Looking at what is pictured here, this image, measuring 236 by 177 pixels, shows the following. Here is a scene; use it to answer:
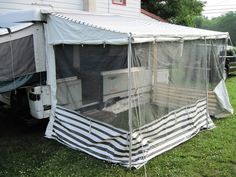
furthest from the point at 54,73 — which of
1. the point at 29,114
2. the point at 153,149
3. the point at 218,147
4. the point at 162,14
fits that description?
the point at 162,14

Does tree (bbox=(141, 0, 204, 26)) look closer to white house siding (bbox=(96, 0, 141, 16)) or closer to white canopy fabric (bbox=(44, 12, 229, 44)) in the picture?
white house siding (bbox=(96, 0, 141, 16))

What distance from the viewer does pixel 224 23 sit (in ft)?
148

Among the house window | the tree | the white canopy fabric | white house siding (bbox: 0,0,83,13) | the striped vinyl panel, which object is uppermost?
the tree

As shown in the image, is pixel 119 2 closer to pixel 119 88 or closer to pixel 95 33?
pixel 95 33

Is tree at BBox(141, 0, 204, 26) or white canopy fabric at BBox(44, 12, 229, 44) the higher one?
tree at BBox(141, 0, 204, 26)

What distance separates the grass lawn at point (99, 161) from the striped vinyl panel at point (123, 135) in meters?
0.14

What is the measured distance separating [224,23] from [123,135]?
A: 42.7m

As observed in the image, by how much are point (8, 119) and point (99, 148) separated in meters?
3.65

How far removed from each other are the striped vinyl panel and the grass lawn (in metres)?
0.14

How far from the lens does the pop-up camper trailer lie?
5773 mm

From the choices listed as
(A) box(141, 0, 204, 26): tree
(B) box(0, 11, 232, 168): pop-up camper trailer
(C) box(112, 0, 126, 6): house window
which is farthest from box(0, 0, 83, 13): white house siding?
(A) box(141, 0, 204, 26): tree

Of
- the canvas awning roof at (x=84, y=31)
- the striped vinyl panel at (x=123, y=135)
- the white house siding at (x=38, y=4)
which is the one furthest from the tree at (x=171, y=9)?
the striped vinyl panel at (x=123, y=135)

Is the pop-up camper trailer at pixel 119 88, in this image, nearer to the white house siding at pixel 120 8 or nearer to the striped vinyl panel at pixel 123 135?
the striped vinyl panel at pixel 123 135

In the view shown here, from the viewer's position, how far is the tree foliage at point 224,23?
43.8 metres
